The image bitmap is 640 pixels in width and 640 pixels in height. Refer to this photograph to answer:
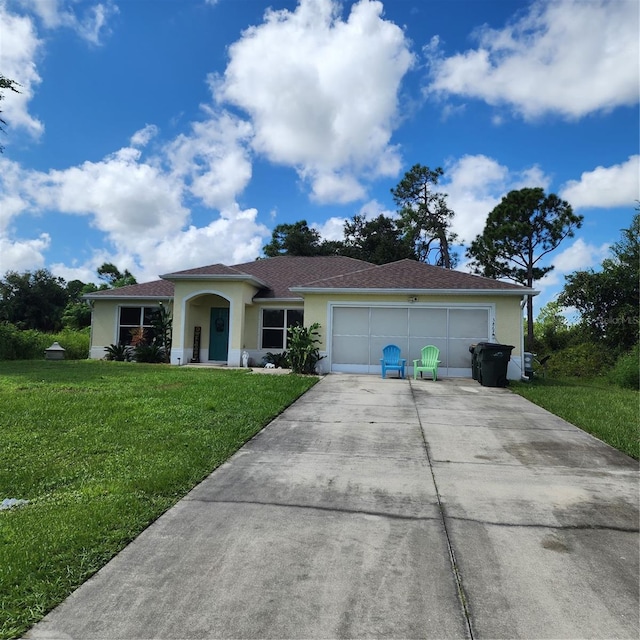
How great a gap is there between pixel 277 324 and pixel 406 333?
5149 mm

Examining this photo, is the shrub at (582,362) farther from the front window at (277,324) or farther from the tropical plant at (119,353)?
the tropical plant at (119,353)

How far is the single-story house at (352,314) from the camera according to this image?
45.7ft

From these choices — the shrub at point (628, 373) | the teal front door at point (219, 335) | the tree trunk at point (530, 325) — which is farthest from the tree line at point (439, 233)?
the teal front door at point (219, 335)

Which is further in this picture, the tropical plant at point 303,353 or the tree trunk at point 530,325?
the tree trunk at point 530,325

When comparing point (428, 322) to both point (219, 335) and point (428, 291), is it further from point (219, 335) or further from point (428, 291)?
point (219, 335)

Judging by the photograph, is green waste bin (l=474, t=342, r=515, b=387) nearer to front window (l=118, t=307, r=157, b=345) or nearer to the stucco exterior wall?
front window (l=118, t=307, r=157, b=345)

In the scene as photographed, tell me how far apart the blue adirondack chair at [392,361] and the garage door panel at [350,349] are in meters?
1.04

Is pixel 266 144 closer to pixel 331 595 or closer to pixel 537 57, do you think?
pixel 537 57

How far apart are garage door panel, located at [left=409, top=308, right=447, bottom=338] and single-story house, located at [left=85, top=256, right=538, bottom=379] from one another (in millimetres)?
32

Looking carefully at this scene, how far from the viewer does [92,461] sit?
15.1 ft

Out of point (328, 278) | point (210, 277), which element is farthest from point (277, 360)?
Result: point (210, 277)

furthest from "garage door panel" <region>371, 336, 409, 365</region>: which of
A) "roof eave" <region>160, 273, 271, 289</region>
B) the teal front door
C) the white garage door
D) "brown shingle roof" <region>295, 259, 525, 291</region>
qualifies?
the teal front door

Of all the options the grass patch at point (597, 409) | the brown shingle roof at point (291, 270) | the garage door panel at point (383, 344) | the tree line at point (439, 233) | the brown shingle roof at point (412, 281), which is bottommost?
the grass patch at point (597, 409)

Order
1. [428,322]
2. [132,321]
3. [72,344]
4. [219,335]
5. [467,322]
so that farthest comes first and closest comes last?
[72,344] → [132,321] → [219,335] → [428,322] → [467,322]
